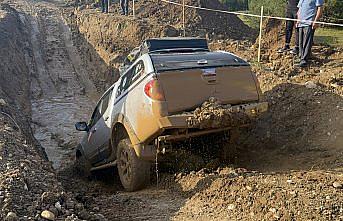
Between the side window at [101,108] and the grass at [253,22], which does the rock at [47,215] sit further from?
the grass at [253,22]

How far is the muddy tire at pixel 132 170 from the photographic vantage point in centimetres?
630

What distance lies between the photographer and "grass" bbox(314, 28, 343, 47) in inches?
604

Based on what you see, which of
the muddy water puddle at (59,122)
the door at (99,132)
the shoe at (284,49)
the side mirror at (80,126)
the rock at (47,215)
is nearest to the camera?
the rock at (47,215)

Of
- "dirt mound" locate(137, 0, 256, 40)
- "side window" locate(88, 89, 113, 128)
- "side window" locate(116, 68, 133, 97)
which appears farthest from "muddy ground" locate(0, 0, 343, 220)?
"dirt mound" locate(137, 0, 256, 40)

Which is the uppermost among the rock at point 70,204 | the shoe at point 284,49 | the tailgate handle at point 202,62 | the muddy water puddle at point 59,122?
the tailgate handle at point 202,62

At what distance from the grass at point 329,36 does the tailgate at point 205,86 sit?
31.5ft

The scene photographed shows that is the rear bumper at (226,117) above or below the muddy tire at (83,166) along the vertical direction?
above

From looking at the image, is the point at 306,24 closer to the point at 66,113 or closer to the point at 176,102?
the point at 176,102

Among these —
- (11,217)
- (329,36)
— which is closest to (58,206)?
(11,217)

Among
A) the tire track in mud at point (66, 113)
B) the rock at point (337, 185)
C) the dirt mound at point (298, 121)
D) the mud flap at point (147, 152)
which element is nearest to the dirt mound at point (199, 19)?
the tire track in mud at point (66, 113)

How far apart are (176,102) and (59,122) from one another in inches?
374

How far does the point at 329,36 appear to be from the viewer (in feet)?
55.0

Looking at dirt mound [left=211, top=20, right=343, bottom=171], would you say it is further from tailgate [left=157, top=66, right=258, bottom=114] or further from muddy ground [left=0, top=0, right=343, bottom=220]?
tailgate [left=157, top=66, right=258, bottom=114]

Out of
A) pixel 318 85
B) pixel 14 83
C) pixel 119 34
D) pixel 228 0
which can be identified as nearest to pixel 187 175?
pixel 318 85
